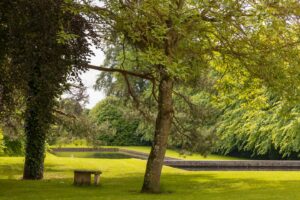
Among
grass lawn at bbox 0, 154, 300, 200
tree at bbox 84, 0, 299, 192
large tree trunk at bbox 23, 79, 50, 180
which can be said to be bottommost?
grass lawn at bbox 0, 154, 300, 200

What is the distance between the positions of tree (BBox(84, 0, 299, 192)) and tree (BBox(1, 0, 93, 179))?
66.3 inches

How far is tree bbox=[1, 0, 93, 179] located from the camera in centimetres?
1069

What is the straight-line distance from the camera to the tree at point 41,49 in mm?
10688

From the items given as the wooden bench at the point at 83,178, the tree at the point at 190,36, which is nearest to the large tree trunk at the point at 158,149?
the tree at the point at 190,36

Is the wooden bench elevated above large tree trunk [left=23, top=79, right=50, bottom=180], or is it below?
below

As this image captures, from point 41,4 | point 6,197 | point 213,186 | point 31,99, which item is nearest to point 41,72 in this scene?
point 31,99

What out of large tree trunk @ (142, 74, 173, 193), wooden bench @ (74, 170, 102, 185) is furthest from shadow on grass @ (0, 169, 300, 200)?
large tree trunk @ (142, 74, 173, 193)

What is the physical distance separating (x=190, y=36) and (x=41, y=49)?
17.3 feet

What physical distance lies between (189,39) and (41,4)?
5394mm

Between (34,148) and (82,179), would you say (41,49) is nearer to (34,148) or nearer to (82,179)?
(82,179)

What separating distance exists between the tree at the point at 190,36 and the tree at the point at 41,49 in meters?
1.68

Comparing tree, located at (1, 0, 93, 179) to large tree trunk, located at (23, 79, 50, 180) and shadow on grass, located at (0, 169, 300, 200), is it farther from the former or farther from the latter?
shadow on grass, located at (0, 169, 300, 200)

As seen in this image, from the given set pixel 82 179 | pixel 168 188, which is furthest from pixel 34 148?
pixel 168 188

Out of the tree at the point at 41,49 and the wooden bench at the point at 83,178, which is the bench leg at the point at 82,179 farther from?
the tree at the point at 41,49
